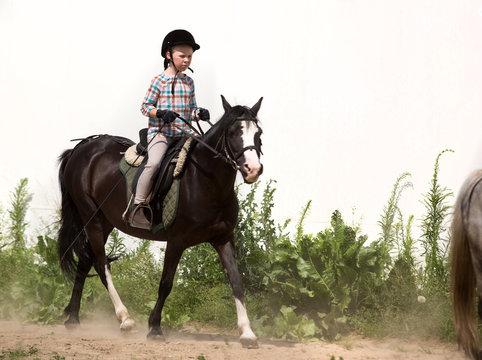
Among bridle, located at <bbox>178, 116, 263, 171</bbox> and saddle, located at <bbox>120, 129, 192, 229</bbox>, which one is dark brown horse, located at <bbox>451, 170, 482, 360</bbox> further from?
saddle, located at <bbox>120, 129, 192, 229</bbox>

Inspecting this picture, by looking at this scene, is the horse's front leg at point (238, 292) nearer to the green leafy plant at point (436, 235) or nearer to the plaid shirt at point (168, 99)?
the plaid shirt at point (168, 99)

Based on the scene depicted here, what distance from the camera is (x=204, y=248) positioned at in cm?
757

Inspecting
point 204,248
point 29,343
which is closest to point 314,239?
point 204,248

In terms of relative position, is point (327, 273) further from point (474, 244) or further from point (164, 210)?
point (474, 244)

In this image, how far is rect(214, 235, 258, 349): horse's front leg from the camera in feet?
18.6

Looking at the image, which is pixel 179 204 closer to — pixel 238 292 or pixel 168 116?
pixel 168 116

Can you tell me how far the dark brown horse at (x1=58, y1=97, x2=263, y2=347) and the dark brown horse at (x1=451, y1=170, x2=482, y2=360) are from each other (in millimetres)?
1645

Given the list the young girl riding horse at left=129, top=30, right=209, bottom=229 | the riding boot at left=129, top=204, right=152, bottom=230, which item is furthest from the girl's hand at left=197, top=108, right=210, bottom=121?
the riding boot at left=129, top=204, right=152, bottom=230

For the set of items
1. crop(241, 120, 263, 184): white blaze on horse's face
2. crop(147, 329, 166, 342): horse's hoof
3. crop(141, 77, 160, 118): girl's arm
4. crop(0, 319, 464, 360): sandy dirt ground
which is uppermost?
crop(141, 77, 160, 118): girl's arm

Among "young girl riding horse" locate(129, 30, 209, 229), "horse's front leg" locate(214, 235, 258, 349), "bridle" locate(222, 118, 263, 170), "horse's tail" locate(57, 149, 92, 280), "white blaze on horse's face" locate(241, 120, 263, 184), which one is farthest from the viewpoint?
"horse's tail" locate(57, 149, 92, 280)

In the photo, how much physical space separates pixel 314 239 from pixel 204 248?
1.48m

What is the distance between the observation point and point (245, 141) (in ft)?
17.6

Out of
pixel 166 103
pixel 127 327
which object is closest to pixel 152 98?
pixel 166 103

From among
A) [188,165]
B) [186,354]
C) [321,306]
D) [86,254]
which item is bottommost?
[186,354]
